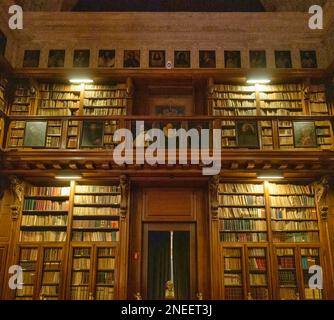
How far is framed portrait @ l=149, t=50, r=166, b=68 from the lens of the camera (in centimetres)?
685

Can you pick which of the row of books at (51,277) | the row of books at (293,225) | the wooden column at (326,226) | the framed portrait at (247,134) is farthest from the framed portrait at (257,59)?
the row of books at (51,277)

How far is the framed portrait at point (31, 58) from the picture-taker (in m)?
6.81

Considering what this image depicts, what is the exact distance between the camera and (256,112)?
659 cm

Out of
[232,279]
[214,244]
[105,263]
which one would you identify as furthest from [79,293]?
[232,279]

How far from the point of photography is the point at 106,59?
6.89 meters

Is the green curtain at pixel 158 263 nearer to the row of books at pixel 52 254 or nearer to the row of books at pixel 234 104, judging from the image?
the row of books at pixel 52 254

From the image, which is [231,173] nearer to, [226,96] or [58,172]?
[226,96]

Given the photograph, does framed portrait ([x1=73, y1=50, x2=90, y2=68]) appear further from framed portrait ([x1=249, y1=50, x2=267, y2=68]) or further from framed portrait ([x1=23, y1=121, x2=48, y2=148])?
framed portrait ([x1=249, y1=50, x2=267, y2=68])

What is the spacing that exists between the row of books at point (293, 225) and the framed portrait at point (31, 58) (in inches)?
203

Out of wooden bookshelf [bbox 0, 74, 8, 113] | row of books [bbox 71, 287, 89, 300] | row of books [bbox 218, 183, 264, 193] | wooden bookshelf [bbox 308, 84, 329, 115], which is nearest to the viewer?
row of books [bbox 71, 287, 89, 300]

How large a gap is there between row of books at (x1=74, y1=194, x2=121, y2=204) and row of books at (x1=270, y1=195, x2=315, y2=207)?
2.62 m

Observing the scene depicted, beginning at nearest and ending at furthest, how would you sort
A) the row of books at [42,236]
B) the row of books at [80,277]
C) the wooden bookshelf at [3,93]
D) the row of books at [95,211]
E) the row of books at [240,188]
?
the row of books at [80,277] < the row of books at [42,236] < the row of books at [95,211] < the row of books at [240,188] < the wooden bookshelf at [3,93]

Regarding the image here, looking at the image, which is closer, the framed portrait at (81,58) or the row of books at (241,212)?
the row of books at (241,212)

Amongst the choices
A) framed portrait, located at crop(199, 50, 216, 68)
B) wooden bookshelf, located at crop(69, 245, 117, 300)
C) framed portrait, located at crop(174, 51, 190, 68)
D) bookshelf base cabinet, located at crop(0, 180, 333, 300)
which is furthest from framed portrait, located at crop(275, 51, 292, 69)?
wooden bookshelf, located at crop(69, 245, 117, 300)
